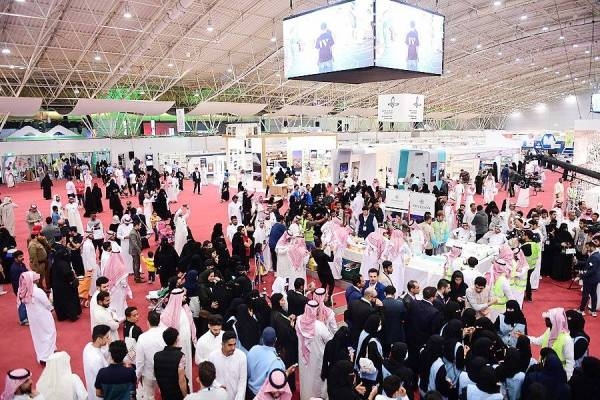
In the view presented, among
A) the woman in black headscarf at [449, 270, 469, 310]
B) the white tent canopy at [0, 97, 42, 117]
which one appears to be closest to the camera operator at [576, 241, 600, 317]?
the woman in black headscarf at [449, 270, 469, 310]

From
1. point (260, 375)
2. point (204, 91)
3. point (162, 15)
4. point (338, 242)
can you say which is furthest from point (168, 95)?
point (260, 375)

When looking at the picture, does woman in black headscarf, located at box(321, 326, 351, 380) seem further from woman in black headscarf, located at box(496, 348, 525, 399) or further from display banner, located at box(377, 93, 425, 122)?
display banner, located at box(377, 93, 425, 122)

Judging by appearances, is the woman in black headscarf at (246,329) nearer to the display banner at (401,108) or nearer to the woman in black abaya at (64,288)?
the woman in black abaya at (64,288)

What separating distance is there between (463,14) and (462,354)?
16.2 meters

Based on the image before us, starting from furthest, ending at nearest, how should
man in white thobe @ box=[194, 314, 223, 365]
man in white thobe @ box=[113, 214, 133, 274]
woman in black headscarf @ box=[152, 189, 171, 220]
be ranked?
woman in black headscarf @ box=[152, 189, 171, 220] → man in white thobe @ box=[113, 214, 133, 274] → man in white thobe @ box=[194, 314, 223, 365]

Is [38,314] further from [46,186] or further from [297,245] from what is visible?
[46,186]

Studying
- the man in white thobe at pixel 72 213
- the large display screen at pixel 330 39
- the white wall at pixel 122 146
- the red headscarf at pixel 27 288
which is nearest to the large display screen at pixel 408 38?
the large display screen at pixel 330 39

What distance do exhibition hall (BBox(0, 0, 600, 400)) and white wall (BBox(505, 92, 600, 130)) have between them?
21.0m

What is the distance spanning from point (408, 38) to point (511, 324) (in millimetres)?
3736

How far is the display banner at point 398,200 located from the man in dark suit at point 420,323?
A: 4.56 meters

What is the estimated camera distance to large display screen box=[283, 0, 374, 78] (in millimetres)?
5336

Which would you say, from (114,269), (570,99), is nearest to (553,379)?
(114,269)

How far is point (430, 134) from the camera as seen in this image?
35.2 meters

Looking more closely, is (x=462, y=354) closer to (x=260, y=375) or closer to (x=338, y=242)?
(x=260, y=375)
